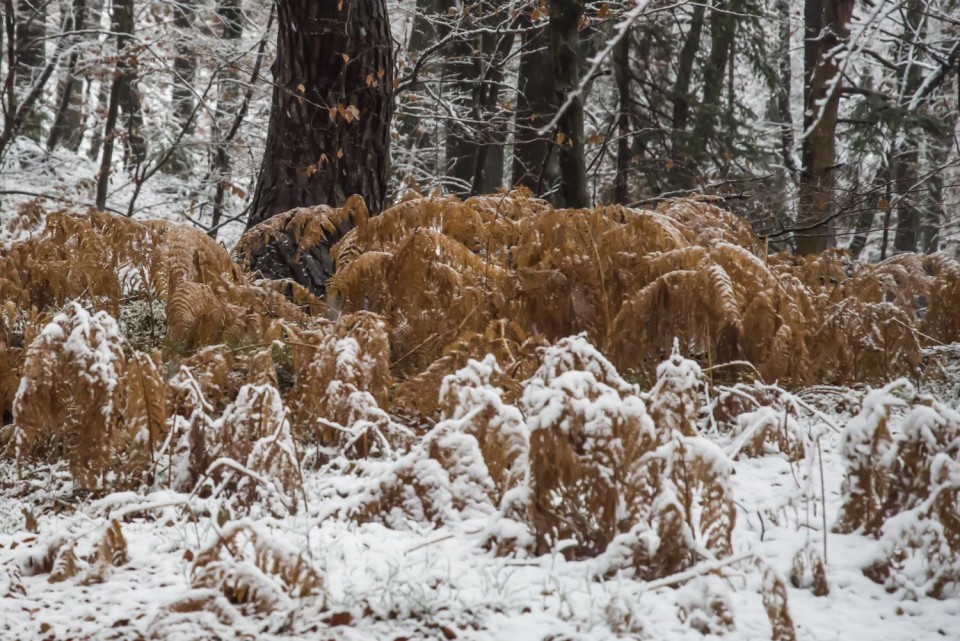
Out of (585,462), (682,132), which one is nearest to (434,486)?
(585,462)

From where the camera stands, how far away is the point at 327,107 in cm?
477

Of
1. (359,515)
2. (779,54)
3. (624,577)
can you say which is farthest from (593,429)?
(779,54)

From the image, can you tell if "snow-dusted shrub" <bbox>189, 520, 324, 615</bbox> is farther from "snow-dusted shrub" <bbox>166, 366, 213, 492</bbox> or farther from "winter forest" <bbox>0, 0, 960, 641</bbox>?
"snow-dusted shrub" <bbox>166, 366, 213, 492</bbox>

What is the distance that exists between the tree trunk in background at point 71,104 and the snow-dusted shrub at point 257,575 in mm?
10706

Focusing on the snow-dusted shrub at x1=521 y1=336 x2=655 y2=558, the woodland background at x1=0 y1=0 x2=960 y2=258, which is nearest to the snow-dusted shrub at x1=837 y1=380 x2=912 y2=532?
the snow-dusted shrub at x1=521 y1=336 x2=655 y2=558

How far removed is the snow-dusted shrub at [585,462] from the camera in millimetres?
1875

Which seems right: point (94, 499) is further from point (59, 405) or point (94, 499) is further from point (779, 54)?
point (779, 54)

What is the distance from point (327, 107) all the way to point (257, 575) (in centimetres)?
363

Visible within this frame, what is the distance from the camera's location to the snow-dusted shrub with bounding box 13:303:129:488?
2.23 metres

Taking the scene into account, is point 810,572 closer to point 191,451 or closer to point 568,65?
point 191,451

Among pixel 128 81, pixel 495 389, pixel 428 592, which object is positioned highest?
pixel 128 81

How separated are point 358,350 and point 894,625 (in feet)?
5.62

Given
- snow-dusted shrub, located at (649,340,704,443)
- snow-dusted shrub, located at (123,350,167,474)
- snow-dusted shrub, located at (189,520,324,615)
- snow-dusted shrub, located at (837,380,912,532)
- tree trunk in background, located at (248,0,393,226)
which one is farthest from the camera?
tree trunk in background, located at (248,0,393,226)

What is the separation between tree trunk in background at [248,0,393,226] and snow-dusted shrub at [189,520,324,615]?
10.9 feet
